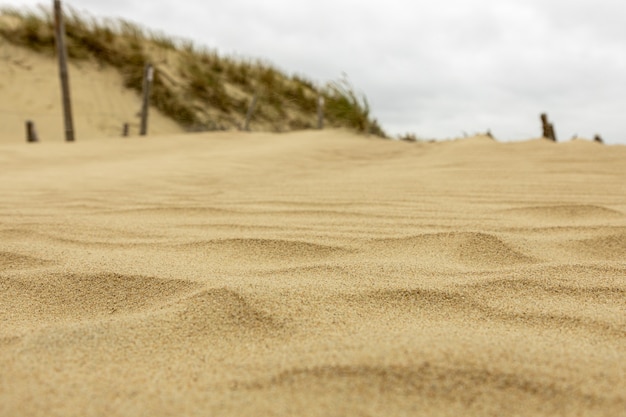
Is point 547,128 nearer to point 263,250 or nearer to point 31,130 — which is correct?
point 263,250

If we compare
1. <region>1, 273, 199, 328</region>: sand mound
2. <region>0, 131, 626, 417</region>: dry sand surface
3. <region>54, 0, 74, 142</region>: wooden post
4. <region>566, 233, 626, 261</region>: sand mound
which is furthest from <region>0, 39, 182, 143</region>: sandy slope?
<region>566, 233, 626, 261</region>: sand mound

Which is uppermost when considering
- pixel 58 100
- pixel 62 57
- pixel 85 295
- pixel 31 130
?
pixel 62 57

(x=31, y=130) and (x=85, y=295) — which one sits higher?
(x=31, y=130)

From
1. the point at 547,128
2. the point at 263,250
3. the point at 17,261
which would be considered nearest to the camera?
the point at 17,261

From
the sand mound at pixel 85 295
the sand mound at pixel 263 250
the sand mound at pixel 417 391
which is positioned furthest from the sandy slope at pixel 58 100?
the sand mound at pixel 417 391

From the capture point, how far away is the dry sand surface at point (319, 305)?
0.73m

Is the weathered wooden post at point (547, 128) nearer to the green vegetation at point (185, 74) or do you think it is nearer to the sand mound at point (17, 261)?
the green vegetation at point (185, 74)

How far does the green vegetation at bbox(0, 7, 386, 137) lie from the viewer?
14.1 m

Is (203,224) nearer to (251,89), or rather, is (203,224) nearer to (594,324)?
(594,324)

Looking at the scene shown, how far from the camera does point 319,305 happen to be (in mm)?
1067

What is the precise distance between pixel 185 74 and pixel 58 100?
11.4ft

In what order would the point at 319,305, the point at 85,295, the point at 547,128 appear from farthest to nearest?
the point at 547,128, the point at 85,295, the point at 319,305

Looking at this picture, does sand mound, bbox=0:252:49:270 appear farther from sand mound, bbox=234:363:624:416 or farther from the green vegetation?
the green vegetation

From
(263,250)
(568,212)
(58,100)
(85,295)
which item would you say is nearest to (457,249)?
(263,250)
